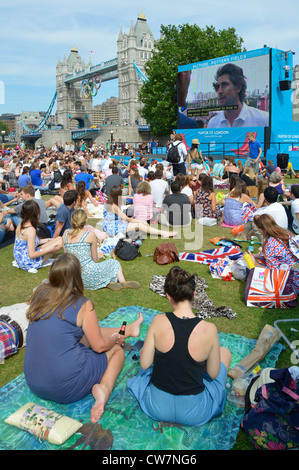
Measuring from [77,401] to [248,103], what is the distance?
68.0ft

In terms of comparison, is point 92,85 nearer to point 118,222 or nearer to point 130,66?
point 130,66

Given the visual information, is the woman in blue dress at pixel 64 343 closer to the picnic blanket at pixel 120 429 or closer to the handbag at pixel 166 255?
the picnic blanket at pixel 120 429

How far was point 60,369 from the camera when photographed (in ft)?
8.08

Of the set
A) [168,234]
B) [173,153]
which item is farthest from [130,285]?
[173,153]

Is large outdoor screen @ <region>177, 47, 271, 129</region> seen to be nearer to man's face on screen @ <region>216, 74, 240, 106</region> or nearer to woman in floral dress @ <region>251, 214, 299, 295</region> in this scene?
man's face on screen @ <region>216, 74, 240, 106</region>

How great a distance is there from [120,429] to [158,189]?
6.59 meters

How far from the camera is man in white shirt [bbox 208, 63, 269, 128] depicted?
794 inches

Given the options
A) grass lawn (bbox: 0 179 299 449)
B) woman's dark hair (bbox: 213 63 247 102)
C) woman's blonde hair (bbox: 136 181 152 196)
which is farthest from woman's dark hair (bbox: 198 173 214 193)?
woman's dark hair (bbox: 213 63 247 102)

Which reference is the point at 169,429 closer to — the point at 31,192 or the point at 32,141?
the point at 31,192

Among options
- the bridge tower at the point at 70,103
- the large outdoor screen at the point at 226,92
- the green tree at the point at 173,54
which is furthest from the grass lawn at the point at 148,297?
the bridge tower at the point at 70,103

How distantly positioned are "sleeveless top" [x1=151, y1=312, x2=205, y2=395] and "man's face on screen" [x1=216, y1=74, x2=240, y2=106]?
21177 millimetres

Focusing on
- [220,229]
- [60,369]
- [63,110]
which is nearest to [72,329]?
[60,369]
